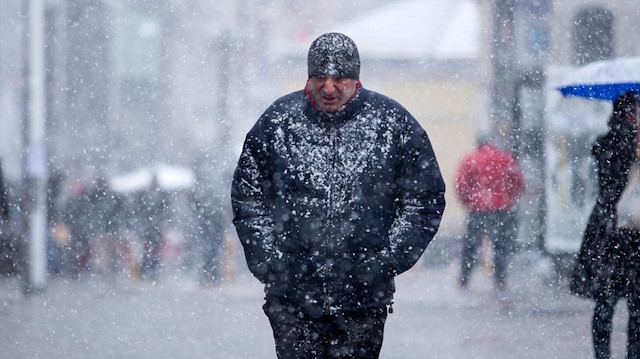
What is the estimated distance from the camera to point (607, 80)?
6922mm

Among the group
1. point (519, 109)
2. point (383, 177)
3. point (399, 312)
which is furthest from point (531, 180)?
point (383, 177)

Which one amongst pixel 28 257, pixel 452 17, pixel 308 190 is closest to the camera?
pixel 308 190

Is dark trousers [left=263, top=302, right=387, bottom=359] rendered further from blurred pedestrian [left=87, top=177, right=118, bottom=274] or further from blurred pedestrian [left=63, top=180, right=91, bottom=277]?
blurred pedestrian [left=63, top=180, right=91, bottom=277]

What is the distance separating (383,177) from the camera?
11.7ft

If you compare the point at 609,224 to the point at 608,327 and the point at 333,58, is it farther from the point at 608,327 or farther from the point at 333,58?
the point at 333,58

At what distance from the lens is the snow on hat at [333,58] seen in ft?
11.6

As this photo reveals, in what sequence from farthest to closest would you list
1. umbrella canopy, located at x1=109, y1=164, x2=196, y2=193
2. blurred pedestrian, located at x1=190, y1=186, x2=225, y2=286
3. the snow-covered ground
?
umbrella canopy, located at x1=109, y1=164, x2=196, y2=193 → blurred pedestrian, located at x1=190, y1=186, x2=225, y2=286 → the snow-covered ground

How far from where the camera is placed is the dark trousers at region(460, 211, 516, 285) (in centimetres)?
1133

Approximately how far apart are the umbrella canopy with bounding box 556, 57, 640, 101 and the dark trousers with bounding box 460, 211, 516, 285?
406 cm

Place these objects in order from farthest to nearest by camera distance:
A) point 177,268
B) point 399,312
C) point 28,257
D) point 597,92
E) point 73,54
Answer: point 73,54 < point 177,268 < point 28,257 < point 399,312 < point 597,92

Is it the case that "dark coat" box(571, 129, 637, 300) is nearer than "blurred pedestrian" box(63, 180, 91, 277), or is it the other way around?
"dark coat" box(571, 129, 637, 300)

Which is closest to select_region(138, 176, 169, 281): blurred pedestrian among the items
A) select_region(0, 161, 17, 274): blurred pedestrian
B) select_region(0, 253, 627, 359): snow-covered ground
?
select_region(0, 253, 627, 359): snow-covered ground

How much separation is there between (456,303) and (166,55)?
18220 millimetres

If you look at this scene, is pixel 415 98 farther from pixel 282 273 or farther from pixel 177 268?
pixel 282 273
